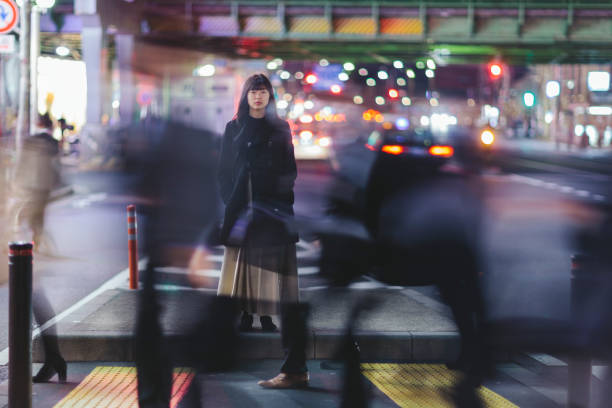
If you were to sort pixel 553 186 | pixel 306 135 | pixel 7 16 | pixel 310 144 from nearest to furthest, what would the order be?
1. pixel 7 16
2. pixel 553 186
3. pixel 310 144
4. pixel 306 135

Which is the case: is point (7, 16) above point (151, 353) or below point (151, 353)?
above

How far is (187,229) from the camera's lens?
7074mm

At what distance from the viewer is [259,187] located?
5547 millimetres

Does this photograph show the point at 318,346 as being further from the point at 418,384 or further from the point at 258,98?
the point at 258,98

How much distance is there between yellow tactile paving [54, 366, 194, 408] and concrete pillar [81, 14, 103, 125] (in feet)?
91.2

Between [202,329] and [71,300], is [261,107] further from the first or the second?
[71,300]

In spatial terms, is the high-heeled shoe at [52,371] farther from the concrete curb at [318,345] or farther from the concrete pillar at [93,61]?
the concrete pillar at [93,61]

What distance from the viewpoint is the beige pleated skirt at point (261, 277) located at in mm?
5699

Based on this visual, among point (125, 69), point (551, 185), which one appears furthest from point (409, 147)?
point (125, 69)

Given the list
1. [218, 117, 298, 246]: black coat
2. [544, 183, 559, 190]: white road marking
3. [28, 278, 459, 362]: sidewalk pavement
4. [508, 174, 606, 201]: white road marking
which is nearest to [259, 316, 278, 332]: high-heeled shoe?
[28, 278, 459, 362]: sidewalk pavement

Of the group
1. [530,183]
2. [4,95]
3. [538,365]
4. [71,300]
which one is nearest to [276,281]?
[538,365]

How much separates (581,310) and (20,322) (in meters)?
3.12

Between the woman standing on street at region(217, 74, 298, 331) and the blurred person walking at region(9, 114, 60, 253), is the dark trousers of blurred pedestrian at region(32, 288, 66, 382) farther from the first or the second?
the blurred person walking at region(9, 114, 60, 253)

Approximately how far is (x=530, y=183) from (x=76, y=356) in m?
21.4
